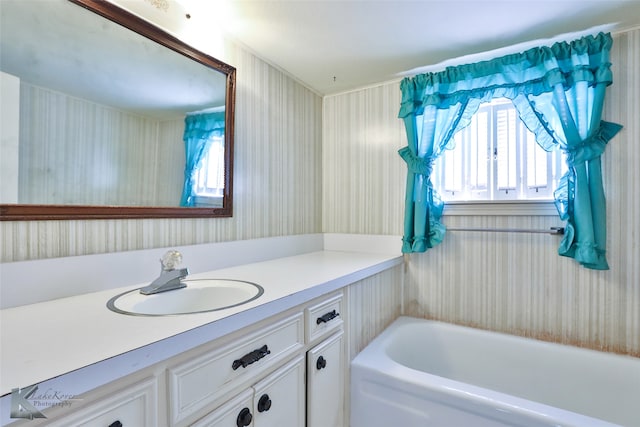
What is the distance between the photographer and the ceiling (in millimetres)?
1355

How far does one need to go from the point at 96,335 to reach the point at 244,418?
0.46 m

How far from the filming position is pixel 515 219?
1.75 meters

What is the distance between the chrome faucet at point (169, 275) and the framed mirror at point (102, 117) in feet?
0.77

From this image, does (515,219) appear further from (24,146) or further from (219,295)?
(24,146)

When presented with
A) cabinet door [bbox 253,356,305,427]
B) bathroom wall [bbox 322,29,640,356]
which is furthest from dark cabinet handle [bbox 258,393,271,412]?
bathroom wall [bbox 322,29,640,356]

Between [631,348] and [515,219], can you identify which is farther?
[515,219]

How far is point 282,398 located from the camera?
103 cm

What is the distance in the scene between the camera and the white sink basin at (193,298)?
1.00 m

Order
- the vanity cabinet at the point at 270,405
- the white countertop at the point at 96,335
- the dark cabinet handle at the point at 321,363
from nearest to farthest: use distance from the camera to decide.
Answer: the white countertop at the point at 96,335
the vanity cabinet at the point at 270,405
the dark cabinet handle at the point at 321,363

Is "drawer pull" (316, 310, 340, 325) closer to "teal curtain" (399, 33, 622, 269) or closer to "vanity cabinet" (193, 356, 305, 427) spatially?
"vanity cabinet" (193, 356, 305, 427)

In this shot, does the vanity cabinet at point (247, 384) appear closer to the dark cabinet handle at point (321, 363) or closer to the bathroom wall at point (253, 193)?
the dark cabinet handle at point (321, 363)

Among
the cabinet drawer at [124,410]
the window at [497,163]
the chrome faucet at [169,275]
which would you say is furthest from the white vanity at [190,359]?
the window at [497,163]

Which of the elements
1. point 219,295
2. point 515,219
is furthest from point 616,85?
point 219,295

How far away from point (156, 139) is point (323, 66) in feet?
3.80
